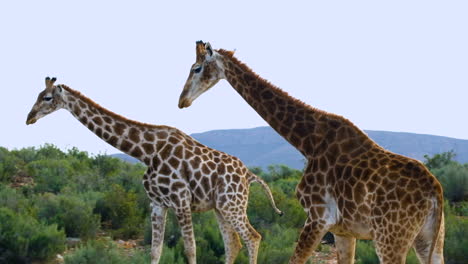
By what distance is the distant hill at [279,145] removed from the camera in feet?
472

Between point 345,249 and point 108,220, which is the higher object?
point 345,249

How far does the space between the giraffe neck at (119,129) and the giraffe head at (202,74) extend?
2163 mm

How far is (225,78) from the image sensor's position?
6691 millimetres

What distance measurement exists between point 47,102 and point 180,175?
223 centimetres

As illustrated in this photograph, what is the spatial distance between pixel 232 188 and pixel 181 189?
694mm

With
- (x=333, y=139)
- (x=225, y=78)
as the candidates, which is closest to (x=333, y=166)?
(x=333, y=139)

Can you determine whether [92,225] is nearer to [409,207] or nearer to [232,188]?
[232,188]

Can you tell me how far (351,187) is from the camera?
5426mm

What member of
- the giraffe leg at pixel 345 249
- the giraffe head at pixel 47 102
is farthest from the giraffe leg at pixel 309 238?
the giraffe head at pixel 47 102

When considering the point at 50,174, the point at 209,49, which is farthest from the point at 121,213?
the point at 209,49

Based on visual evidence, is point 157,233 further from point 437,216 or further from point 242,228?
point 437,216

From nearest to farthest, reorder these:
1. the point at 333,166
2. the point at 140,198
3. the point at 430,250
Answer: the point at 430,250, the point at 333,166, the point at 140,198

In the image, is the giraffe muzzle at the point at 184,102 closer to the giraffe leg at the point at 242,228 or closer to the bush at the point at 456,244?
the giraffe leg at the point at 242,228

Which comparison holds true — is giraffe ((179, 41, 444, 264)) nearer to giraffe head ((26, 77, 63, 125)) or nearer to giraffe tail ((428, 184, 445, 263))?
giraffe tail ((428, 184, 445, 263))
